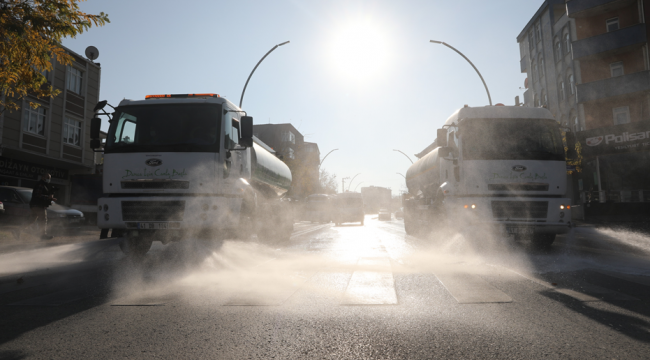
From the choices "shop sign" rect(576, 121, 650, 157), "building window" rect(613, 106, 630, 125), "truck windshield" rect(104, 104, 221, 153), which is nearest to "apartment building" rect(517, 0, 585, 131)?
"building window" rect(613, 106, 630, 125)

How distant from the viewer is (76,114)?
2708 cm

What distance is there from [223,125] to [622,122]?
27129 millimetres

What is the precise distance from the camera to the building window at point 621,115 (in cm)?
2631

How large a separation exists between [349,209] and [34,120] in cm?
2248

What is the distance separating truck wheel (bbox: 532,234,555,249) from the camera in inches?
418

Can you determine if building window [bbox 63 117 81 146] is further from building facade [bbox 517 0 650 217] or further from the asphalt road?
building facade [bbox 517 0 650 217]

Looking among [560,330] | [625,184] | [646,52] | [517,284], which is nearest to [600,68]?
[646,52]

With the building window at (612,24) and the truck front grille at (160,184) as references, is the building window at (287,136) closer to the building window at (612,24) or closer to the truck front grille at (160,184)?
the building window at (612,24)

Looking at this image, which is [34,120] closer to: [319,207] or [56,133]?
[56,133]

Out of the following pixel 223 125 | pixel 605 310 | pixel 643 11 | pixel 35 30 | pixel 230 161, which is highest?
pixel 643 11

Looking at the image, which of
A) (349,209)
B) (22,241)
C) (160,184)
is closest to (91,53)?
(22,241)

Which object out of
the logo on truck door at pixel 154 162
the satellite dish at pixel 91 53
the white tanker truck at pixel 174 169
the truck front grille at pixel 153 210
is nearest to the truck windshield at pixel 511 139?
the white tanker truck at pixel 174 169

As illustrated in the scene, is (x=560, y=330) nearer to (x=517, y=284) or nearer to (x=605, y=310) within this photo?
(x=605, y=310)

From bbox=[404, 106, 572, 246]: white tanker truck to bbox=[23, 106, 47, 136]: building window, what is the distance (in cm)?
2213
